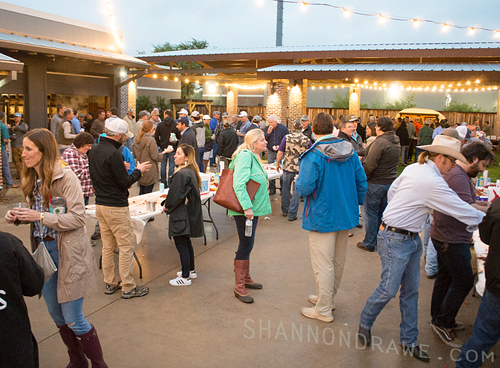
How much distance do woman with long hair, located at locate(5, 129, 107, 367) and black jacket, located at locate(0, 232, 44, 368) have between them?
0.76 meters

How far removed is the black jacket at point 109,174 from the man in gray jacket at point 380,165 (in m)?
3.33

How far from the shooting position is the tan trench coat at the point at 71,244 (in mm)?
2775

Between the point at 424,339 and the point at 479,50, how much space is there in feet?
48.9

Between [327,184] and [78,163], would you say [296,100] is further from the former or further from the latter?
[327,184]

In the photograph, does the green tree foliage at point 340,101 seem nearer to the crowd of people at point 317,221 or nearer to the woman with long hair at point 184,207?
the crowd of people at point 317,221

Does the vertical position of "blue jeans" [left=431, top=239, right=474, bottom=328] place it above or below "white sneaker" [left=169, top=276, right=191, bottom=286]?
above

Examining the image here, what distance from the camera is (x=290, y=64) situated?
62.0 ft

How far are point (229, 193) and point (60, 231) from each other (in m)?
1.83

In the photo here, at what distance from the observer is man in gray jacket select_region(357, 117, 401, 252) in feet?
19.1

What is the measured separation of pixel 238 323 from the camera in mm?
3986

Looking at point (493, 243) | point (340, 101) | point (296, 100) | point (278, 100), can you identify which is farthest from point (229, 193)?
point (340, 101)

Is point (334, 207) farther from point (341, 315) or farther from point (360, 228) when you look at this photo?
point (360, 228)

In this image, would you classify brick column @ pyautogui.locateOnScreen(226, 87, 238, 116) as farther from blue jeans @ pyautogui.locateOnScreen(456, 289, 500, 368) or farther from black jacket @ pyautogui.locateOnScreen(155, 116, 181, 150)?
blue jeans @ pyautogui.locateOnScreen(456, 289, 500, 368)

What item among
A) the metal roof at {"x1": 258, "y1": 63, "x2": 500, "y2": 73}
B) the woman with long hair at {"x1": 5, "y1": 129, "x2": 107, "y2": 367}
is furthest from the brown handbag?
the metal roof at {"x1": 258, "y1": 63, "x2": 500, "y2": 73}
